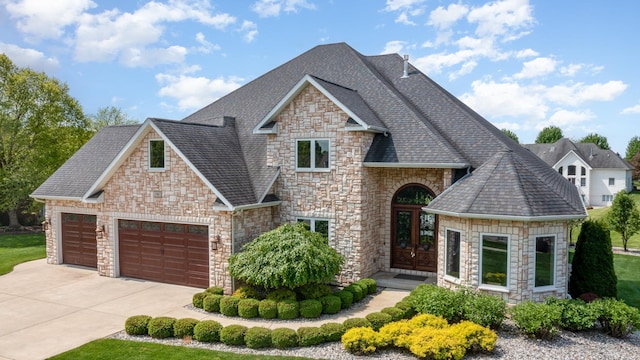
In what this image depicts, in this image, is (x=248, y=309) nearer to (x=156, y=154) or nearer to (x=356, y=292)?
(x=356, y=292)

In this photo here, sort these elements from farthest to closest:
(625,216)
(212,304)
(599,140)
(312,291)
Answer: (599,140) → (625,216) → (312,291) → (212,304)

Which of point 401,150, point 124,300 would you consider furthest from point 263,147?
point 124,300

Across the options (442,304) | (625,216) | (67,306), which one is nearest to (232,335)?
(442,304)

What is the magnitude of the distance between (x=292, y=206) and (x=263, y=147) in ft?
10.2

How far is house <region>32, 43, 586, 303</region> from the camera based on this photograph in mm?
14625

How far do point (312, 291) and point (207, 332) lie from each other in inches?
146

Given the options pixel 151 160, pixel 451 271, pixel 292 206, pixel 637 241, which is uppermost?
pixel 151 160

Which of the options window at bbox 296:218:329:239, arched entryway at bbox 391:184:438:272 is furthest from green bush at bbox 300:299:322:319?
arched entryway at bbox 391:184:438:272

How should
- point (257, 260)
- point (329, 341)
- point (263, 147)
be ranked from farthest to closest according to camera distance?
point (263, 147)
point (257, 260)
point (329, 341)

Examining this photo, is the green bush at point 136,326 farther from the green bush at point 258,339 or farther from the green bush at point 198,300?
the green bush at point 258,339

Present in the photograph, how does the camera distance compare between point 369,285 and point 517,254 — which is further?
point 369,285

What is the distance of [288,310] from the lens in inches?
515

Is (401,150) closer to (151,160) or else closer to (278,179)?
(278,179)

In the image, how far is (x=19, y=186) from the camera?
31.1 metres
